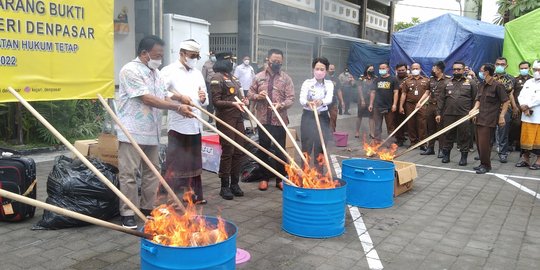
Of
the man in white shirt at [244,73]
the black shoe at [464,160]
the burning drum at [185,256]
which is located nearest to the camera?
the burning drum at [185,256]

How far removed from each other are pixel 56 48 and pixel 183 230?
2965mm

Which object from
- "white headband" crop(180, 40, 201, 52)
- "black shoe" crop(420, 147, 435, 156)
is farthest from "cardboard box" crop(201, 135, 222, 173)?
"black shoe" crop(420, 147, 435, 156)

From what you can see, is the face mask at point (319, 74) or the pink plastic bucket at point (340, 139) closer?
the face mask at point (319, 74)

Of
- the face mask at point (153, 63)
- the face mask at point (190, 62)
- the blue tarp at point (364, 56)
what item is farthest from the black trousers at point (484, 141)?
the blue tarp at point (364, 56)

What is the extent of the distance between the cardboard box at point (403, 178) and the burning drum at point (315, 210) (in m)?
1.56

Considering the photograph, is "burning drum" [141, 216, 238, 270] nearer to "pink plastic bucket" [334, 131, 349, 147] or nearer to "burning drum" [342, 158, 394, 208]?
"burning drum" [342, 158, 394, 208]

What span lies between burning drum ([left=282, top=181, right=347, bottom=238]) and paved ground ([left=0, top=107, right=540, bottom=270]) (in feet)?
0.29

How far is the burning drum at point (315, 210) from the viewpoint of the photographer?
3.77 meters

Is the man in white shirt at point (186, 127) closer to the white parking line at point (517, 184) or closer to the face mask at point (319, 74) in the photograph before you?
the face mask at point (319, 74)

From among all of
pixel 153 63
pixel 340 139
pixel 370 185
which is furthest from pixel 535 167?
pixel 153 63

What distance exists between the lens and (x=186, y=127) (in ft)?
14.6

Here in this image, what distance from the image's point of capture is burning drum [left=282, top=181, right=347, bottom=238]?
3773mm

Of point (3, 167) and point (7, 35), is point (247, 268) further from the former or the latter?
point (7, 35)

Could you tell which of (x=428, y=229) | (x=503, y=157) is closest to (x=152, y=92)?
(x=428, y=229)
